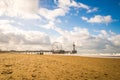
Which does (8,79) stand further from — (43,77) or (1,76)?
(43,77)

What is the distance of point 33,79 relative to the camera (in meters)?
10.9

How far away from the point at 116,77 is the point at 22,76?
Answer: 752 centimetres

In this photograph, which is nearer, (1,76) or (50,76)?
(1,76)

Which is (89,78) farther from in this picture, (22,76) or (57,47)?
(57,47)

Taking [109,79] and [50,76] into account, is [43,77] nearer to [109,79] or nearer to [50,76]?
[50,76]

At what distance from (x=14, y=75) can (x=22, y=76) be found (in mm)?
649

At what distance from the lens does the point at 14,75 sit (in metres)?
11.5

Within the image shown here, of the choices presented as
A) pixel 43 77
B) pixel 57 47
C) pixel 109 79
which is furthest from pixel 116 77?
pixel 57 47

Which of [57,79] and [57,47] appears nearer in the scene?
[57,79]

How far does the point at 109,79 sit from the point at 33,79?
19.1 feet

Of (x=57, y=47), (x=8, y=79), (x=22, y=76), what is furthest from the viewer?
(x=57, y=47)

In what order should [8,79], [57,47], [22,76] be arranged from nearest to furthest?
1. [8,79]
2. [22,76]
3. [57,47]

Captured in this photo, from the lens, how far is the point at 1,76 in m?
11.0

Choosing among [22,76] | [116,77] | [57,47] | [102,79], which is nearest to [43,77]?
[22,76]
